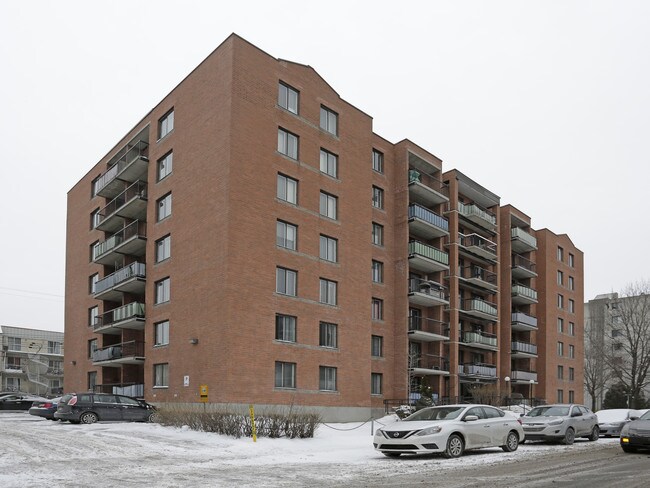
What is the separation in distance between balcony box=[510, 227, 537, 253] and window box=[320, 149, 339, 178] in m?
25.4

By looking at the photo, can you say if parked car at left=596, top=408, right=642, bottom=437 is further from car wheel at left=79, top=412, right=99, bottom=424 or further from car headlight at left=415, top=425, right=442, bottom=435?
car wheel at left=79, top=412, right=99, bottom=424

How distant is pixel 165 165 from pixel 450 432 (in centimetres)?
2550

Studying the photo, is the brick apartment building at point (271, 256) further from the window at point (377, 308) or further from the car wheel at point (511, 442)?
the car wheel at point (511, 442)

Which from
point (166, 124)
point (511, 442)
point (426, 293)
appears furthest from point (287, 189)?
point (511, 442)

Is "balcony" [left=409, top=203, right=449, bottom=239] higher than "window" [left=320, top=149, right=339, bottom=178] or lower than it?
lower

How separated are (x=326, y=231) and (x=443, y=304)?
1288 centimetres

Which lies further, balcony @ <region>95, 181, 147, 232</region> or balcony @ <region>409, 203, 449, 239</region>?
balcony @ <region>409, 203, 449, 239</region>

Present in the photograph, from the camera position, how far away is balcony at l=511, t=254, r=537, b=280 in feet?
194

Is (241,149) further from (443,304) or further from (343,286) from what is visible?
(443,304)

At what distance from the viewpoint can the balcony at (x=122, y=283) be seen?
3799cm

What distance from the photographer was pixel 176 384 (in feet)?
108

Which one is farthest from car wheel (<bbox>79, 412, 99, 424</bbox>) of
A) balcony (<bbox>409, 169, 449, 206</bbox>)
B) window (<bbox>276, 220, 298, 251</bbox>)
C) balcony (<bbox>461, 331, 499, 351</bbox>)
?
balcony (<bbox>461, 331, 499, 351</bbox>)

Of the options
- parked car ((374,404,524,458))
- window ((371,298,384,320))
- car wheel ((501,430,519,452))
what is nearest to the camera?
parked car ((374,404,524,458))

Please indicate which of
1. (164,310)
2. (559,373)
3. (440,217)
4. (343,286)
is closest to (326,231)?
(343,286)
